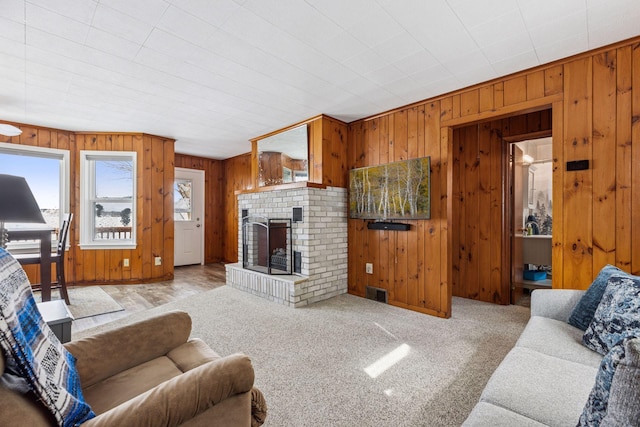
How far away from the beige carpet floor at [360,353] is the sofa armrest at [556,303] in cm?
49

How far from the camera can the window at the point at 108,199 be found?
4.48 metres

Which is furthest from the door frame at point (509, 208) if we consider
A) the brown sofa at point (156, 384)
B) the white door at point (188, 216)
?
the white door at point (188, 216)

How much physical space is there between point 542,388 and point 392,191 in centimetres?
247

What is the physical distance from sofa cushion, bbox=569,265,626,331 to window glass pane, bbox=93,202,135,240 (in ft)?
17.7

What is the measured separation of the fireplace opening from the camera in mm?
3887

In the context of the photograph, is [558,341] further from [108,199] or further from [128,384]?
[108,199]

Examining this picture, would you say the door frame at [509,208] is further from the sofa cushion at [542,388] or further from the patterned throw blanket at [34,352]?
the patterned throw blanket at [34,352]

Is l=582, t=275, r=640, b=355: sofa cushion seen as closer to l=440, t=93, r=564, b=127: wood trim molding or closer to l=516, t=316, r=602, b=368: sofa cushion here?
l=516, t=316, r=602, b=368: sofa cushion

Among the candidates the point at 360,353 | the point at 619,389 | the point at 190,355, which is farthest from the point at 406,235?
the point at 619,389

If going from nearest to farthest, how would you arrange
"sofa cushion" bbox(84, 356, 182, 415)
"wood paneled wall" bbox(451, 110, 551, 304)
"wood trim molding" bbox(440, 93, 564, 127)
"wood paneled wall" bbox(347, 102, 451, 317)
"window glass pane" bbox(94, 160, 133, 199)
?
"sofa cushion" bbox(84, 356, 182, 415) < "wood trim molding" bbox(440, 93, 564, 127) < "wood paneled wall" bbox(347, 102, 451, 317) < "wood paneled wall" bbox(451, 110, 551, 304) < "window glass pane" bbox(94, 160, 133, 199)

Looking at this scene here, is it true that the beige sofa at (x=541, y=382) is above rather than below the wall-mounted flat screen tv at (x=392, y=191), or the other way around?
below

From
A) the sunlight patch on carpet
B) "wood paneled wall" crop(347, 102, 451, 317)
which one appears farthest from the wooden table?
"wood paneled wall" crop(347, 102, 451, 317)

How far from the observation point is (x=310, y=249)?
11.8ft

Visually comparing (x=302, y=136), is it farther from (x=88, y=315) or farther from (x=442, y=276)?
(x=88, y=315)
